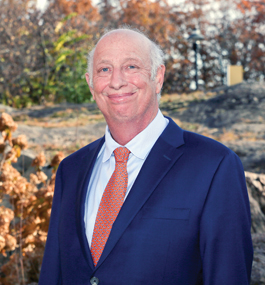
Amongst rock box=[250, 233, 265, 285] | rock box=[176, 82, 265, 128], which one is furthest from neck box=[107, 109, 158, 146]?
rock box=[176, 82, 265, 128]

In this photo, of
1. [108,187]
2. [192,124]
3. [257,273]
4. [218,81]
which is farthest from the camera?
[218,81]

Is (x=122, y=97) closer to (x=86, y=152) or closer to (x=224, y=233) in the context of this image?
(x=86, y=152)

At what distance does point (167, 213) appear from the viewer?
63.6 inches

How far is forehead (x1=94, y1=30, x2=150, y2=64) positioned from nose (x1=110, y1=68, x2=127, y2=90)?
0.07 meters

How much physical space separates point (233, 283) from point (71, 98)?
455 inches

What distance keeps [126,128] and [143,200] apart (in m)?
0.46

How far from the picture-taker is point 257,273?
294cm

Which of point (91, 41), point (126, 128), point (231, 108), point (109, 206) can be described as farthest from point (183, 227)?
point (91, 41)

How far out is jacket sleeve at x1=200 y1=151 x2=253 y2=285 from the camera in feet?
5.15

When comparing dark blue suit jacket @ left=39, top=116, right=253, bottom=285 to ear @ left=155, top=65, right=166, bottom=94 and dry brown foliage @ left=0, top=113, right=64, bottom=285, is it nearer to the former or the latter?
ear @ left=155, top=65, right=166, bottom=94

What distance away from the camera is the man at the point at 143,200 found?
62.7 inches

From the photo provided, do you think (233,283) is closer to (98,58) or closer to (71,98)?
(98,58)

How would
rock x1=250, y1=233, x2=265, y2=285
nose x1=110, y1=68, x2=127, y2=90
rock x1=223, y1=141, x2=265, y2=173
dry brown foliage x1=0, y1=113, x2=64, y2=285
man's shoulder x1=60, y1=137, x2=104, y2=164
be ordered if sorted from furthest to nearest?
rock x1=223, y1=141, x2=265, y2=173, dry brown foliage x1=0, y1=113, x2=64, y2=285, rock x1=250, y1=233, x2=265, y2=285, man's shoulder x1=60, y1=137, x2=104, y2=164, nose x1=110, y1=68, x2=127, y2=90

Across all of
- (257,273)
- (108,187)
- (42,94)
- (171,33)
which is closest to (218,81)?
(171,33)
